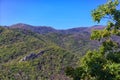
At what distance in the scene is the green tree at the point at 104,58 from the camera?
2822cm

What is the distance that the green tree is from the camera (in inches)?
1111

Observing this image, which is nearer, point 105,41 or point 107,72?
point 107,72

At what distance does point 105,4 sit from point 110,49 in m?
4.31

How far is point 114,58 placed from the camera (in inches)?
1136

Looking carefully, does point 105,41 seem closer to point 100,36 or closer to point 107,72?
point 100,36

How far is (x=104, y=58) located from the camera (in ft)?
96.6

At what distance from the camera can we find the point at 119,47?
31.1 meters

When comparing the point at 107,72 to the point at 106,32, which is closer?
the point at 107,72

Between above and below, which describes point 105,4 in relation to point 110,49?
above

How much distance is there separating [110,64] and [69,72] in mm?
3751

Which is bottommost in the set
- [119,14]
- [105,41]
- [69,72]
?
[69,72]

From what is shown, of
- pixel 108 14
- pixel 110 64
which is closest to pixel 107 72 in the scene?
pixel 110 64

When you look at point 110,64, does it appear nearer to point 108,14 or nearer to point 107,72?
point 107,72

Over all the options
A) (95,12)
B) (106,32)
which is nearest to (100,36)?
(106,32)
